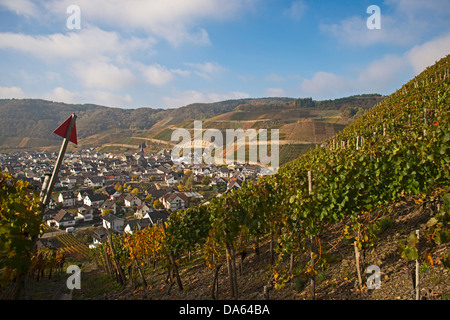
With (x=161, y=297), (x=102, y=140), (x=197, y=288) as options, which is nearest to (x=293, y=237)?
(x=197, y=288)

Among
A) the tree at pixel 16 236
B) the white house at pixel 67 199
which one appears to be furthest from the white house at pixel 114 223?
the tree at pixel 16 236

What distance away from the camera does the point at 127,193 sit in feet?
215

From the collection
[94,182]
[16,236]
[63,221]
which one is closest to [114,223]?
[63,221]

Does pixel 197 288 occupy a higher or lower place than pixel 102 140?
lower

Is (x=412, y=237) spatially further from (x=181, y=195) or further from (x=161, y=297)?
(x=181, y=195)

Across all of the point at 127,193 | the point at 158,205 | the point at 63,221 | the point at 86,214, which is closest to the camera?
the point at 63,221

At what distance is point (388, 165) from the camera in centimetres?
547

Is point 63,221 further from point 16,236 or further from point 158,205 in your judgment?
point 16,236

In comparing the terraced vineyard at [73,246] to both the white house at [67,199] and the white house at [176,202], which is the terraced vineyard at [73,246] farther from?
the white house at [67,199]

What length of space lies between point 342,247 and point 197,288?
496 cm

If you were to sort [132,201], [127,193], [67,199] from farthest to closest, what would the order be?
[127,193] < [67,199] < [132,201]

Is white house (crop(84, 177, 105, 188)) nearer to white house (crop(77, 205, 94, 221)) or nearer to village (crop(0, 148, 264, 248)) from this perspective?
village (crop(0, 148, 264, 248))

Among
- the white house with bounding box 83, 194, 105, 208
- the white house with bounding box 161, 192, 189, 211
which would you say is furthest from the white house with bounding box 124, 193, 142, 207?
the white house with bounding box 161, 192, 189, 211

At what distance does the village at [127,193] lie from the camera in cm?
4431
